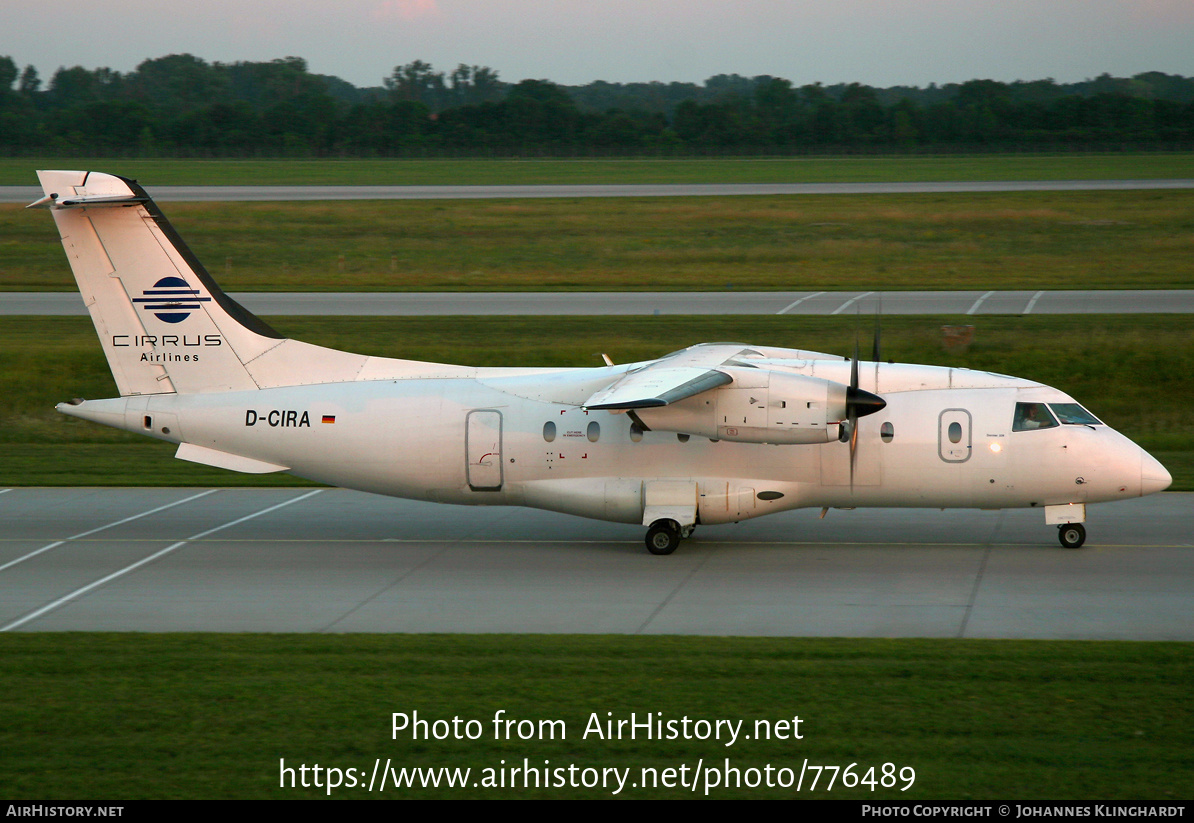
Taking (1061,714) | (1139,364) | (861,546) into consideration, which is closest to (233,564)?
(861,546)

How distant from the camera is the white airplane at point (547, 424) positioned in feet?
61.0

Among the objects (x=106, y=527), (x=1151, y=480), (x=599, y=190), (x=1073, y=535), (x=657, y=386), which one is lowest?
(x=106, y=527)

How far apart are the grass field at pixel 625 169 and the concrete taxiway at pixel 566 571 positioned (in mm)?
61446

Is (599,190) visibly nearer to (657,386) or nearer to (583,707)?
(657,386)

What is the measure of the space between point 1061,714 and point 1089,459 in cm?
775

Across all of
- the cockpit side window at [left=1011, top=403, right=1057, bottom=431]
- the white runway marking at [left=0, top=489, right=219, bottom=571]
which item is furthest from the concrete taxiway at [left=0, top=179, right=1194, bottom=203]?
the cockpit side window at [left=1011, top=403, right=1057, bottom=431]

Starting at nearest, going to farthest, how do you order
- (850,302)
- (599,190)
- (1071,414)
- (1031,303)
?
(1071,414)
(1031,303)
(850,302)
(599,190)

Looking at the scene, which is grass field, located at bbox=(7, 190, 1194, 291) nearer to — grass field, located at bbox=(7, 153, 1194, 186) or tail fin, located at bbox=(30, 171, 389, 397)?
grass field, located at bbox=(7, 153, 1194, 186)

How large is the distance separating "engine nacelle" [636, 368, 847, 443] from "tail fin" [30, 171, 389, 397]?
6.02 metres

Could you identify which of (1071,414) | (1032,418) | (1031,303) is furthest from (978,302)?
(1032,418)

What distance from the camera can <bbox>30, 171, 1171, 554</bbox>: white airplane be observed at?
61.0ft

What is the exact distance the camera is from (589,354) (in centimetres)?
3369

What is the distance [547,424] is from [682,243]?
1486 inches

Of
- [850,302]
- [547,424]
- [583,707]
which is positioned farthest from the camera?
[850,302]
